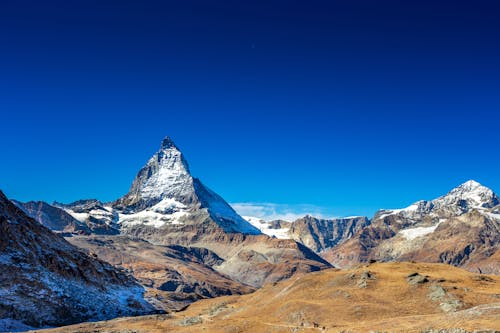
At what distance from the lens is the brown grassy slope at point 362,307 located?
7100 centimetres

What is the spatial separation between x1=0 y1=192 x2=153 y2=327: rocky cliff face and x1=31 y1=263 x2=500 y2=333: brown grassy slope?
1710 cm

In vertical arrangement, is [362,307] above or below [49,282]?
below

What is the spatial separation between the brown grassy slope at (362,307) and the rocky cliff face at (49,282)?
17.1m

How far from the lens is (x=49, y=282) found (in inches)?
5197

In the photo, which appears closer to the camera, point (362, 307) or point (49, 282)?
point (362, 307)

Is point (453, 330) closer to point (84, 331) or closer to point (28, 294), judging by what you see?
point (84, 331)

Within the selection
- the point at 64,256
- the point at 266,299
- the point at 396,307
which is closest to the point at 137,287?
the point at 64,256

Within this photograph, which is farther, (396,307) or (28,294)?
(28,294)

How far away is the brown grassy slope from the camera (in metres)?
71.0

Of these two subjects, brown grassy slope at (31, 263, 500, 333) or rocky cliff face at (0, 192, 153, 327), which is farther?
rocky cliff face at (0, 192, 153, 327)

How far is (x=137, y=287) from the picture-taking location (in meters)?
190

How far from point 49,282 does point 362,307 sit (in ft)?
296

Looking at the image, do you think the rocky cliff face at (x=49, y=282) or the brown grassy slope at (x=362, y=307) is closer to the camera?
the brown grassy slope at (x=362, y=307)

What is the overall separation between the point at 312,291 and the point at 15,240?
91086 mm
